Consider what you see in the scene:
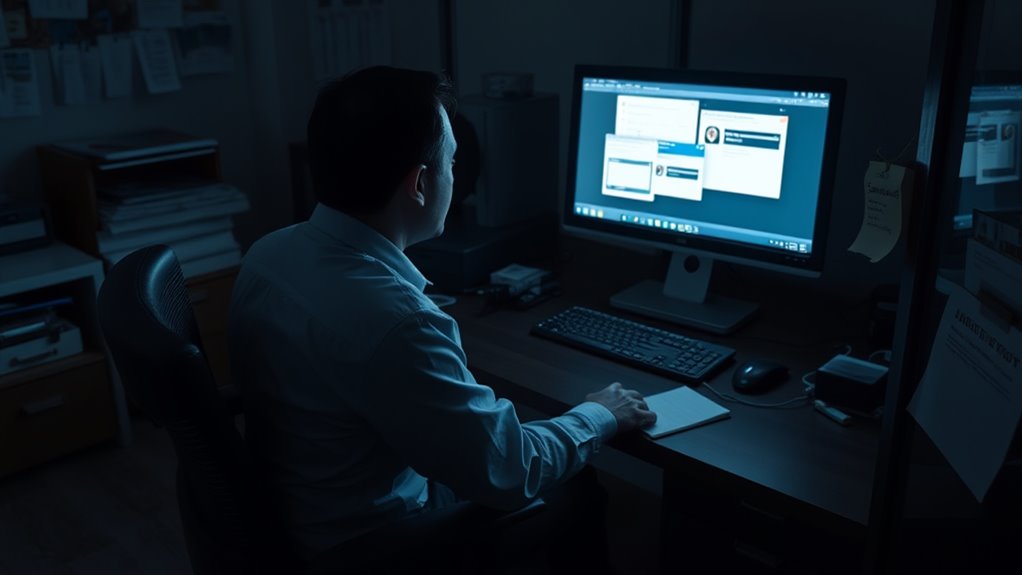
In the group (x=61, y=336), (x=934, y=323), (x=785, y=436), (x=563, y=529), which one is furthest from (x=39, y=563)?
(x=934, y=323)

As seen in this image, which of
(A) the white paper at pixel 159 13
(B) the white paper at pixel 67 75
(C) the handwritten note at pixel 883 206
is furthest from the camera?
(A) the white paper at pixel 159 13

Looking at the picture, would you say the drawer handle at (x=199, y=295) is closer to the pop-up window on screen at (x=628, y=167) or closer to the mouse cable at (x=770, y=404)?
the pop-up window on screen at (x=628, y=167)

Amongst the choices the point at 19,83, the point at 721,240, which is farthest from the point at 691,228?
the point at 19,83

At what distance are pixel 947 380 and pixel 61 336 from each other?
2364 mm

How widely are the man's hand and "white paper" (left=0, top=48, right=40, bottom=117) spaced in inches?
84.2

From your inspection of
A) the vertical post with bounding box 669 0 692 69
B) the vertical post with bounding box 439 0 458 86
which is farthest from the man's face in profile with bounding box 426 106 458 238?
the vertical post with bounding box 439 0 458 86

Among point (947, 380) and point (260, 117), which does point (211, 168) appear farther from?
point (947, 380)

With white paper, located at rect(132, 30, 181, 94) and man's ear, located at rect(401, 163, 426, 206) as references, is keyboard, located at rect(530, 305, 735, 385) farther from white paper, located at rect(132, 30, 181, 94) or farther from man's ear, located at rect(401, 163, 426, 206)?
white paper, located at rect(132, 30, 181, 94)

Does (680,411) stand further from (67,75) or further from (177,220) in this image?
(67,75)

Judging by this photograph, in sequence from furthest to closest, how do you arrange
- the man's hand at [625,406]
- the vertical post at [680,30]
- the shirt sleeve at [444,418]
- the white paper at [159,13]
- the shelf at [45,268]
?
the white paper at [159,13] → the shelf at [45,268] → the vertical post at [680,30] → the man's hand at [625,406] → the shirt sleeve at [444,418]

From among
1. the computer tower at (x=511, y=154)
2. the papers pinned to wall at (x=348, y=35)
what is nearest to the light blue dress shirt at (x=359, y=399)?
the computer tower at (x=511, y=154)

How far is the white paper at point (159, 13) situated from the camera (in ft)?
9.26

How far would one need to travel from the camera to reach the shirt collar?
1.26m

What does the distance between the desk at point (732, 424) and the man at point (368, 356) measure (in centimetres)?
18
